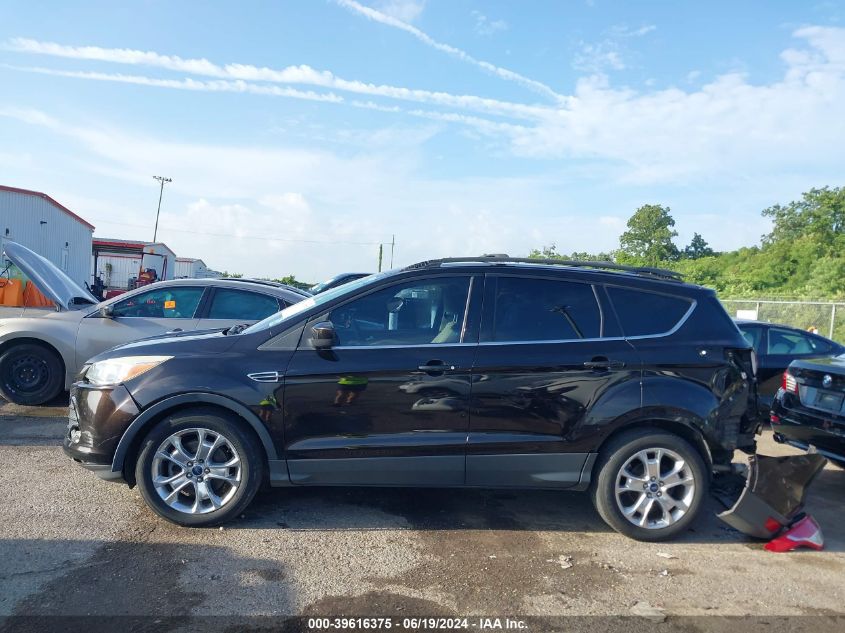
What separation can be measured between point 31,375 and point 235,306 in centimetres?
255

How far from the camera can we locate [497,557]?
3.98m

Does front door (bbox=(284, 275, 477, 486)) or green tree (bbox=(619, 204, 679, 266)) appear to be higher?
green tree (bbox=(619, 204, 679, 266))

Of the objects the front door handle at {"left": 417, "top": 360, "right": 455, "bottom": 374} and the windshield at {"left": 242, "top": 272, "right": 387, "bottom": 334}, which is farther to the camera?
the windshield at {"left": 242, "top": 272, "right": 387, "bottom": 334}

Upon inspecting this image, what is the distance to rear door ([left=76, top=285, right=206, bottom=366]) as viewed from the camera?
7332 mm

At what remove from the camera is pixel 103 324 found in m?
7.38

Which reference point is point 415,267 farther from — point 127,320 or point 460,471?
point 127,320

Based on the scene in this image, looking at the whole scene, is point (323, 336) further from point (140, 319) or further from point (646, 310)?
point (140, 319)

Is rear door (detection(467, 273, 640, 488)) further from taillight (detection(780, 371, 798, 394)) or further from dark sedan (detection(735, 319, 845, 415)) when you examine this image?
dark sedan (detection(735, 319, 845, 415))

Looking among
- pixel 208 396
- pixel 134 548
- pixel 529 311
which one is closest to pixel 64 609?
pixel 134 548

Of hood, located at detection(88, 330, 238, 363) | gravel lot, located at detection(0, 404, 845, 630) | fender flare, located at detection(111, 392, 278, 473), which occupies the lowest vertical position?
gravel lot, located at detection(0, 404, 845, 630)

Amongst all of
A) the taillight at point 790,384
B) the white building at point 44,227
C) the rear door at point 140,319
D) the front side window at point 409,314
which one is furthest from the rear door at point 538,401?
the white building at point 44,227

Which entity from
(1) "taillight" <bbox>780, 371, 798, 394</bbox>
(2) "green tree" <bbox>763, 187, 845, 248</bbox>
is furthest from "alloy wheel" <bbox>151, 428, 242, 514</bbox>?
(2) "green tree" <bbox>763, 187, 845, 248</bbox>

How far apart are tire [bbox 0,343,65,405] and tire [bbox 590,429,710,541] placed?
6442mm

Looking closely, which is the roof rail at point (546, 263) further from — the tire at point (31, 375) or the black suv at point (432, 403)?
the tire at point (31, 375)
